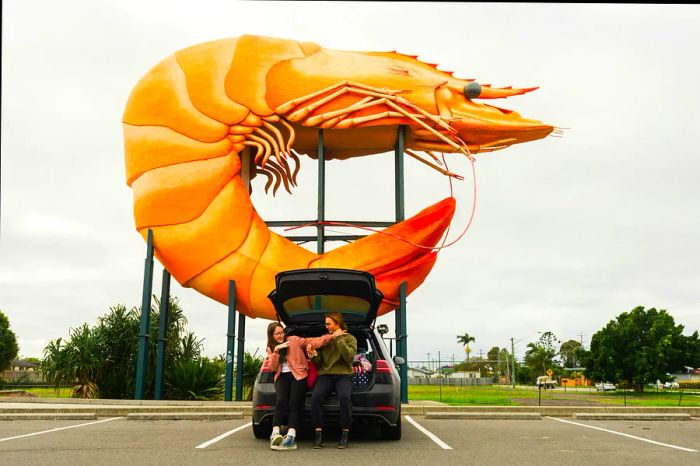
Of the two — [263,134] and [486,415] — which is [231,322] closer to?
[263,134]

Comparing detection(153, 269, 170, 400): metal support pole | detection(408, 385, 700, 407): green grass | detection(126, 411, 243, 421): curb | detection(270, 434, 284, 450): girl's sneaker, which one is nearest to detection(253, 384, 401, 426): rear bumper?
detection(270, 434, 284, 450): girl's sneaker

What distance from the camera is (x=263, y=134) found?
1814 cm

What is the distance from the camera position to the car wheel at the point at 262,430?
7.27m

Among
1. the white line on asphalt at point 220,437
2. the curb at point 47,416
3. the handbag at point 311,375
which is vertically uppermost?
the handbag at point 311,375

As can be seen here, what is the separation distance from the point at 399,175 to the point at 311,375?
481 inches

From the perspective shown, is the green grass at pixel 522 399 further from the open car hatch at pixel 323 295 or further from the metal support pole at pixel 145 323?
the metal support pole at pixel 145 323

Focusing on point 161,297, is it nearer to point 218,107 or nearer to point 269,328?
point 218,107

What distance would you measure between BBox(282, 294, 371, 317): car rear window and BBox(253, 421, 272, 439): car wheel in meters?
1.46

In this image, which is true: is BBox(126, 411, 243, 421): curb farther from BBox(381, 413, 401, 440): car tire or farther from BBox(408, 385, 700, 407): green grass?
BBox(408, 385, 700, 407): green grass

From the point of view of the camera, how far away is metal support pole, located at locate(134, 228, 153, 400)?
54.3 feet

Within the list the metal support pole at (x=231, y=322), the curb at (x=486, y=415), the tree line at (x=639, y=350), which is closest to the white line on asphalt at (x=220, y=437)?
the curb at (x=486, y=415)

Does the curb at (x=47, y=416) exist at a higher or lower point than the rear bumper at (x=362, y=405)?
lower

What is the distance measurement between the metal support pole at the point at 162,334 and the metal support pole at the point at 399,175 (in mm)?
6873

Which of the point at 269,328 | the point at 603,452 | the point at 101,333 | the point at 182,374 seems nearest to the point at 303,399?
the point at 269,328
